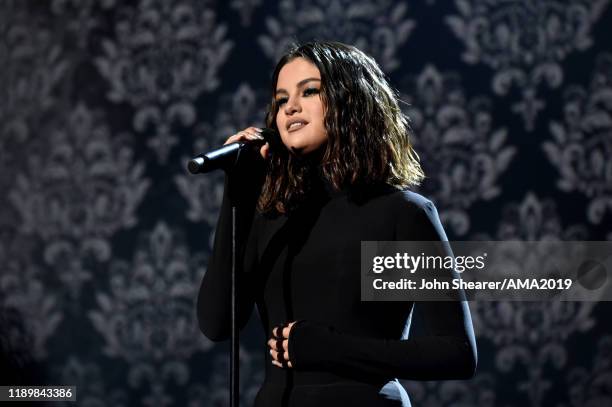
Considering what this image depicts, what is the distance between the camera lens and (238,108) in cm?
244

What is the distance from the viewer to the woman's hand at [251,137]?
1219mm

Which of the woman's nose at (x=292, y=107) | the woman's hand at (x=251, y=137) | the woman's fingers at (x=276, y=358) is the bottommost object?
the woman's fingers at (x=276, y=358)

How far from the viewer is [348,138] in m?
1.36

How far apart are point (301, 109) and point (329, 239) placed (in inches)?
8.6

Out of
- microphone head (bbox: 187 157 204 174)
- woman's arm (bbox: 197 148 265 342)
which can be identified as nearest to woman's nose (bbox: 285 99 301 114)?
woman's arm (bbox: 197 148 265 342)

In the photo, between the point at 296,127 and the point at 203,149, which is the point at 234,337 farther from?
the point at 203,149

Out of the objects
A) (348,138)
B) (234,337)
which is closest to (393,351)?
(234,337)

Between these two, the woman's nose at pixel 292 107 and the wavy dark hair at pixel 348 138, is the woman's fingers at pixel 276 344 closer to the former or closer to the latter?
the wavy dark hair at pixel 348 138

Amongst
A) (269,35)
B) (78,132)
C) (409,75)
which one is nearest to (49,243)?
(78,132)

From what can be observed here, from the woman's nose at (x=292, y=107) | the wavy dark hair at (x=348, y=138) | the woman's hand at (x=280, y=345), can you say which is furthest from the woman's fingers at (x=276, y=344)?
the woman's nose at (x=292, y=107)

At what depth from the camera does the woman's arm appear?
1.21 metres

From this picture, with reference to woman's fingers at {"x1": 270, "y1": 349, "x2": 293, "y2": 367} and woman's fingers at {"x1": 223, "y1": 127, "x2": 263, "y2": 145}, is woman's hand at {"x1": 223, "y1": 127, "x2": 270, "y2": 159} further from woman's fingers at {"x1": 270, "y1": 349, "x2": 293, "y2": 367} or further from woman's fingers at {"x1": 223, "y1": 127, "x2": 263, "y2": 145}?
woman's fingers at {"x1": 270, "y1": 349, "x2": 293, "y2": 367}

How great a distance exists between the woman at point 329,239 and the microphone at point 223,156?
0.02 metres

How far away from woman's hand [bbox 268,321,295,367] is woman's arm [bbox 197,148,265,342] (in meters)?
0.07
